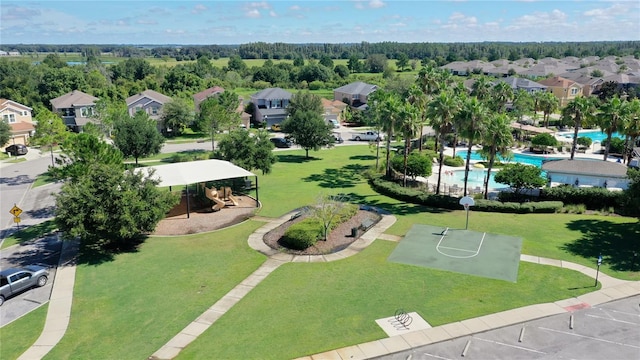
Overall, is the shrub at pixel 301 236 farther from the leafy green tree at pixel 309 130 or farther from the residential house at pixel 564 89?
the residential house at pixel 564 89

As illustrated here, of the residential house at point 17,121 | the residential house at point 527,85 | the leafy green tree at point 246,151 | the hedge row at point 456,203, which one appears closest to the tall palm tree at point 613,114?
the hedge row at point 456,203

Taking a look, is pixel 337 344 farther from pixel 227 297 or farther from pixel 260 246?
pixel 260 246

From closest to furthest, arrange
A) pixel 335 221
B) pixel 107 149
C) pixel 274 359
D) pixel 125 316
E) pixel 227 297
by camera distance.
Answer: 1. pixel 274 359
2. pixel 125 316
3. pixel 227 297
4. pixel 335 221
5. pixel 107 149

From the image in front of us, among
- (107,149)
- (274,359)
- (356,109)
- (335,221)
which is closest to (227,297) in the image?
Answer: (274,359)

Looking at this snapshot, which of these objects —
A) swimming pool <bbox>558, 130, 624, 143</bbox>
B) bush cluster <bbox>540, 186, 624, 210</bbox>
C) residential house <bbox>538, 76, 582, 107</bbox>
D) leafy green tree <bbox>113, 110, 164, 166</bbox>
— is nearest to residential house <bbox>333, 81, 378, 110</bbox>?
swimming pool <bbox>558, 130, 624, 143</bbox>

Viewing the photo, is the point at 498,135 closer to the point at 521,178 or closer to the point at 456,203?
the point at 521,178

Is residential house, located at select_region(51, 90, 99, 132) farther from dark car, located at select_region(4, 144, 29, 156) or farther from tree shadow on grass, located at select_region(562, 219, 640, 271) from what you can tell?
tree shadow on grass, located at select_region(562, 219, 640, 271)

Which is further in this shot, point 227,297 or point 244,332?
point 227,297
